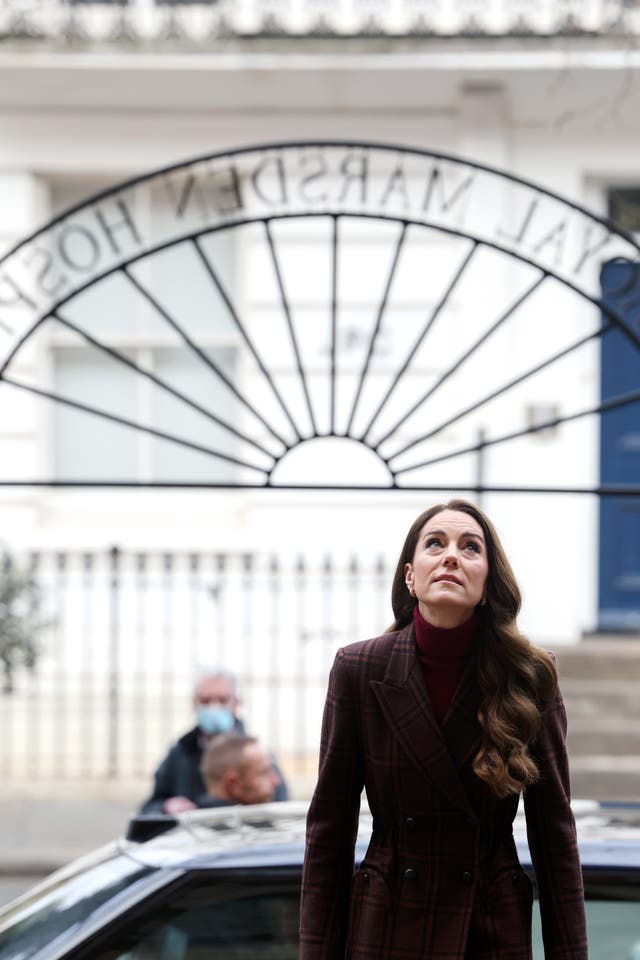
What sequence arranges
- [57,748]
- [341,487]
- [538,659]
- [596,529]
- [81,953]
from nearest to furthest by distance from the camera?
[538,659] → [81,953] → [341,487] → [57,748] → [596,529]

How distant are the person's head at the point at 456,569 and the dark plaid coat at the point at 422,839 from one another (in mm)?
110

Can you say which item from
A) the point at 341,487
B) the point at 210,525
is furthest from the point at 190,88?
the point at 341,487

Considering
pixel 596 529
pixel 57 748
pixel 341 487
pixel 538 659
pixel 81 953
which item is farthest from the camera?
pixel 596 529

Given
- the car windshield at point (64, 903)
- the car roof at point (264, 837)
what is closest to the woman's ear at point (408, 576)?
the car roof at point (264, 837)

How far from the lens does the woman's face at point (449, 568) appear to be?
2.92 metres

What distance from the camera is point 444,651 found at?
9.71 ft

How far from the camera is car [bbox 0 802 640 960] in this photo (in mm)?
3232

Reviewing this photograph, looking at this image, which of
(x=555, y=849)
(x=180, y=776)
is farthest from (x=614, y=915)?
(x=180, y=776)

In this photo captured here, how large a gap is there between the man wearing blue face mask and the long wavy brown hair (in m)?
3.19

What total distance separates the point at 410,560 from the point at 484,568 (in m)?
0.17

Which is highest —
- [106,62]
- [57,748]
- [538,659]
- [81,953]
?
[106,62]

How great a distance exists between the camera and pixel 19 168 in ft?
35.8

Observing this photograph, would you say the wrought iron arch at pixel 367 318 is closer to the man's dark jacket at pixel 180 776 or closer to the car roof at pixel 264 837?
the man's dark jacket at pixel 180 776

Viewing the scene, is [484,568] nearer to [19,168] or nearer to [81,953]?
[81,953]
